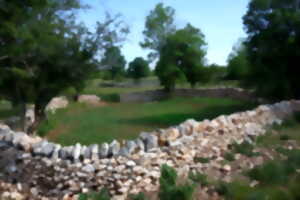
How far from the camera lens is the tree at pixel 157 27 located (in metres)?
24.0

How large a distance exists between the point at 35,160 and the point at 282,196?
3.09m

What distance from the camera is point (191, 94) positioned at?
2114cm

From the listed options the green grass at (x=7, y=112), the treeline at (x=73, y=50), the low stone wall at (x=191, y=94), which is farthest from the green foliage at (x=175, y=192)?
the low stone wall at (x=191, y=94)

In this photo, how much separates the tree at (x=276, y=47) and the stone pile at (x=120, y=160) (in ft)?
19.2

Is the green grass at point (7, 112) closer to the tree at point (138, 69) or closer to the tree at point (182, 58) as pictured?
the tree at point (182, 58)

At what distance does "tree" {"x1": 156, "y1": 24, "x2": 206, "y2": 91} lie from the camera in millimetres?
21000

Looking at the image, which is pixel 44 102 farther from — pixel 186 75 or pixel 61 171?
pixel 186 75

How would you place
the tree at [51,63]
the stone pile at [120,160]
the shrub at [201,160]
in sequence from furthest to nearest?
the tree at [51,63]
the shrub at [201,160]
the stone pile at [120,160]

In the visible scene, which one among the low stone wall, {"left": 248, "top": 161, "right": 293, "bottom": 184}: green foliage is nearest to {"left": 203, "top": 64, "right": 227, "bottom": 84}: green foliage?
the low stone wall

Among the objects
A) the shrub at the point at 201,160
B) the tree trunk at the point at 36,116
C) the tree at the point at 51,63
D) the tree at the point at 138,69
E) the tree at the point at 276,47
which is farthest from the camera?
the tree at the point at 138,69

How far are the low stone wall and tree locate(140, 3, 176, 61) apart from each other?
3.27 metres

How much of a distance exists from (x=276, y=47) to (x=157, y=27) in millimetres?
15024

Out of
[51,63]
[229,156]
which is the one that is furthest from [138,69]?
[229,156]

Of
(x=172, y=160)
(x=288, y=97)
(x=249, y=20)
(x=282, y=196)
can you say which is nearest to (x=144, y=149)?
(x=172, y=160)
